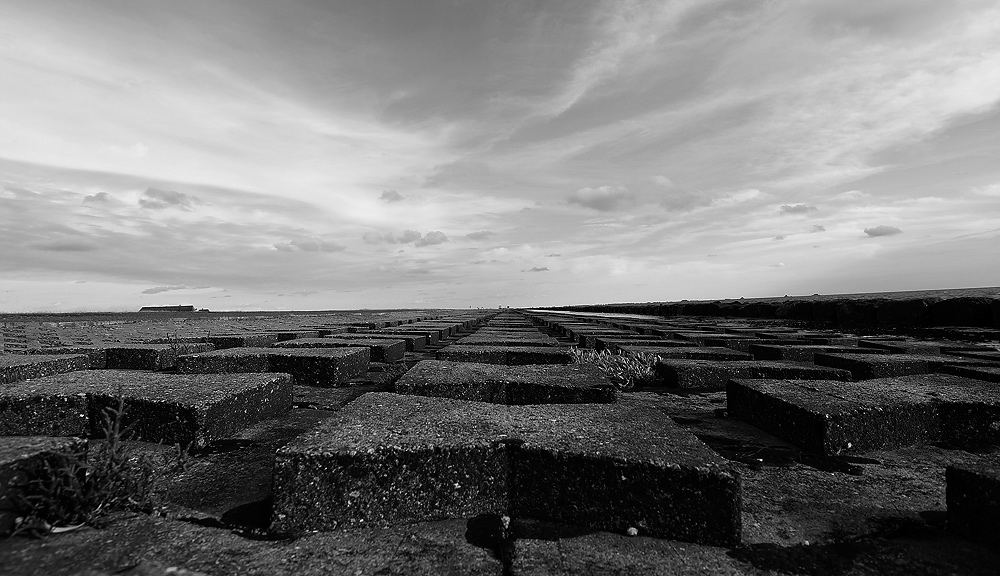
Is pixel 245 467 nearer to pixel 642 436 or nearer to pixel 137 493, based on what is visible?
pixel 137 493

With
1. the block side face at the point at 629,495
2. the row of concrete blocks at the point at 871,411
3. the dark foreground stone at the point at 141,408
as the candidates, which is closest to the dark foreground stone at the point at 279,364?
the dark foreground stone at the point at 141,408

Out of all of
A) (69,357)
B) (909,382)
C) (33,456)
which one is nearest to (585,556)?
(33,456)

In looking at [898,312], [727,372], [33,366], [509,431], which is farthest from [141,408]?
[898,312]

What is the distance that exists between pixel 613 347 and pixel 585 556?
3.50m

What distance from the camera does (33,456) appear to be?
1.28 meters

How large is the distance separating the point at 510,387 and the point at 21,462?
1748mm

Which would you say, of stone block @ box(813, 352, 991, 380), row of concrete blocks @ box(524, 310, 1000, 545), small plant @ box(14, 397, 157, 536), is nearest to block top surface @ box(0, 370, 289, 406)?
small plant @ box(14, 397, 157, 536)

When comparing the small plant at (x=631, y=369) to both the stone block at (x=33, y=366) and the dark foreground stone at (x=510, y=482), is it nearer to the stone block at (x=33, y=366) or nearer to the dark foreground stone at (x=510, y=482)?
the dark foreground stone at (x=510, y=482)

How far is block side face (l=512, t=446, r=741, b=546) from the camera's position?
4.01 feet

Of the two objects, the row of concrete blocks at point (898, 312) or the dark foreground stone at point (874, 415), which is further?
the row of concrete blocks at point (898, 312)

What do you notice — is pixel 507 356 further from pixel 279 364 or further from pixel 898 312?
pixel 898 312

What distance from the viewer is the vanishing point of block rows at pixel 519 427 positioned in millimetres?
1272

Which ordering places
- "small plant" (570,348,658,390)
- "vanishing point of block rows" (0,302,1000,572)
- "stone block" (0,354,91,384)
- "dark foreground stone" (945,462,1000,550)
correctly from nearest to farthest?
"dark foreground stone" (945,462,1000,550)
"vanishing point of block rows" (0,302,1000,572)
"stone block" (0,354,91,384)
"small plant" (570,348,658,390)

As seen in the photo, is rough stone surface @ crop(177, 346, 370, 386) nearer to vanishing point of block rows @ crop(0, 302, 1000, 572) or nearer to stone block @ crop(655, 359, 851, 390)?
vanishing point of block rows @ crop(0, 302, 1000, 572)
